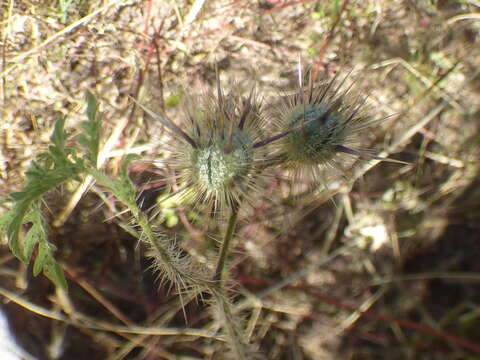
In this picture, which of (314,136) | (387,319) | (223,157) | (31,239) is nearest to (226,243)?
(223,157)

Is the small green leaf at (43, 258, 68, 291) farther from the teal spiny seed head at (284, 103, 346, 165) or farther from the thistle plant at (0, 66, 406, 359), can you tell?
the teal spiny seed head at (284, 103, 346, 165)

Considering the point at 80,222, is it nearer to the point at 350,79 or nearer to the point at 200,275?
the point at 200,275

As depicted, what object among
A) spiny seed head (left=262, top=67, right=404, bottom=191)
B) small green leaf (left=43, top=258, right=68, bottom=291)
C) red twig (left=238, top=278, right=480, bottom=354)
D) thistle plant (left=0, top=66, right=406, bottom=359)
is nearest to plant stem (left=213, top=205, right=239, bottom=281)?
thistle plant (left=0, top=66, right=406, bottom=359)

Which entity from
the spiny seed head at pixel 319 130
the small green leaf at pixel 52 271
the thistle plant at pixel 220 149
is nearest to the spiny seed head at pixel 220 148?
the thistle plant at pixel 220 149

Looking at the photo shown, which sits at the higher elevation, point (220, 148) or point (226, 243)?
point (220, 148)

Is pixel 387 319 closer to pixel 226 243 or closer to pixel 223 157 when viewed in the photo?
pixel 226 243

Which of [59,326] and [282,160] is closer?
[282,160]

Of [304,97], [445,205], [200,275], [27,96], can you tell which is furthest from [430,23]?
[27,96]

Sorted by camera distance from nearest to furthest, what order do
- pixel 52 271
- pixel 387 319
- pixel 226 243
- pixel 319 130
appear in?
pixel 52 271
pixel 319 130
pixel 226 243
pixel 387 319

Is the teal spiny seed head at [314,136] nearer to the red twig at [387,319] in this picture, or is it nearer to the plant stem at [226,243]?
the plant stem at [226,243]
